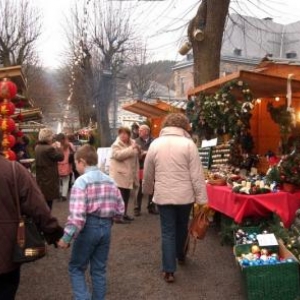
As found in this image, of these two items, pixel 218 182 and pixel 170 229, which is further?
pixel 218 182

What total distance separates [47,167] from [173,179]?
10.1 ft

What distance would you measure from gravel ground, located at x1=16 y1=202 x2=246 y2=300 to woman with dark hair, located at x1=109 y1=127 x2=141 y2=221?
47.7 inches

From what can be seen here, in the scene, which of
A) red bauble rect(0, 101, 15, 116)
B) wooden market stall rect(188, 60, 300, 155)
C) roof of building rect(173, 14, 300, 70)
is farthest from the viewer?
roof of building rect(173, 14, 300, 70)

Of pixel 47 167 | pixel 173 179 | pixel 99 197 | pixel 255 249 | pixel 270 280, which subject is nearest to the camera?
pixel 99 197

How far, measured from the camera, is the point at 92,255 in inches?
170

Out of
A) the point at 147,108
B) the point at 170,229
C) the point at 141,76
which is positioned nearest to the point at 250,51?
the point at 141,76

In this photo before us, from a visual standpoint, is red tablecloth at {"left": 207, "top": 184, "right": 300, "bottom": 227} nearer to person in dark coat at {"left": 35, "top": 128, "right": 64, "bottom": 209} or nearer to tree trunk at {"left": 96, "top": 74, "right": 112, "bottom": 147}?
person in dark coat at {"left": 35, "top": 128, "right": 64, "bottom": 209}

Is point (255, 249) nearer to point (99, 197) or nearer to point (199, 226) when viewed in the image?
point (199, 226)

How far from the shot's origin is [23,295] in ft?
16.7

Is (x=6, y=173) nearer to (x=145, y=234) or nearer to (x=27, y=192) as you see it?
(x=27, y=192)

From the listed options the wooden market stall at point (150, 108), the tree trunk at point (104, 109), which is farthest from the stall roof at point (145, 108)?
the tree trunk at point (104, 109)

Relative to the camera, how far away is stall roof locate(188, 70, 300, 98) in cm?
708

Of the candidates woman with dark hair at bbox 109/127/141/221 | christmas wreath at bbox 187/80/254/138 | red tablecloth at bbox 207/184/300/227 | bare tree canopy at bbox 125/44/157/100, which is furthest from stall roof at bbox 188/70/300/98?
bare tree canopy at bbox 125/44/157/100

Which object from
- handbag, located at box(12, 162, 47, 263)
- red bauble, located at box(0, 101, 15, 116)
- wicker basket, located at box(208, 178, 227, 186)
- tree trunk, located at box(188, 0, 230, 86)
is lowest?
wicker basket, located at box(208, 178, 227, 186)
